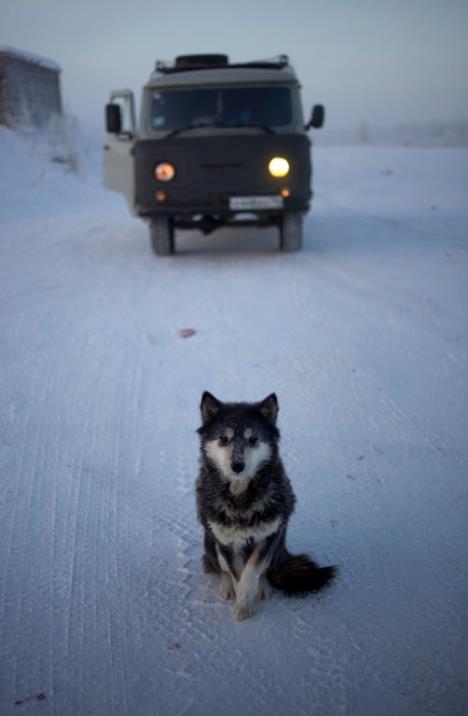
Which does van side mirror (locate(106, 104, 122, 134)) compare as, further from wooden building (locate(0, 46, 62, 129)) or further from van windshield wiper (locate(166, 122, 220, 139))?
wooden building (locate(0, 46, 62, 129))

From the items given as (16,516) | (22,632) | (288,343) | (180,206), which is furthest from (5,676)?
(180,206)

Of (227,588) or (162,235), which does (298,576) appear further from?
(162,235)

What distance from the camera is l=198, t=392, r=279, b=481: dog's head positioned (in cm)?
277

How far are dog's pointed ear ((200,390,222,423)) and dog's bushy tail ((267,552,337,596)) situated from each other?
2.75ft

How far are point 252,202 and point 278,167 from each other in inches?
25.2

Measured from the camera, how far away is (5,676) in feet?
8.52

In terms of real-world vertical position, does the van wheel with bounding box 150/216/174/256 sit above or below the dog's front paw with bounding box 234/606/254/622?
above

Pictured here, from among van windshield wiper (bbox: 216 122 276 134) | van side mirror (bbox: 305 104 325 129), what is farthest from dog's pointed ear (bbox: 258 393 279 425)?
van side mirror (bbox: 305 104 325 129)

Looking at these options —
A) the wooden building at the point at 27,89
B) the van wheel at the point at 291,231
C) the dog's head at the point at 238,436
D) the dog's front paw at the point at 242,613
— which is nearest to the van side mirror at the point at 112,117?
the van wheel at the point at 291,231

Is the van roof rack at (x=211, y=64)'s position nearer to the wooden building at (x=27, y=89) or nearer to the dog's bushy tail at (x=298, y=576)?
the dog's bushy tail at (x=298, y=576)

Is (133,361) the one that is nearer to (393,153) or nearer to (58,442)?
(58,442)

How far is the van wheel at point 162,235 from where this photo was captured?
30.8 ft

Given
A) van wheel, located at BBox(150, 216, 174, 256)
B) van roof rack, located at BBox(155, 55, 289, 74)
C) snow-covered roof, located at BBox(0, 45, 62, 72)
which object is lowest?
van wheel, located at BBox(150, 216, 174, 256)

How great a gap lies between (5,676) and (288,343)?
4190 millimetres
